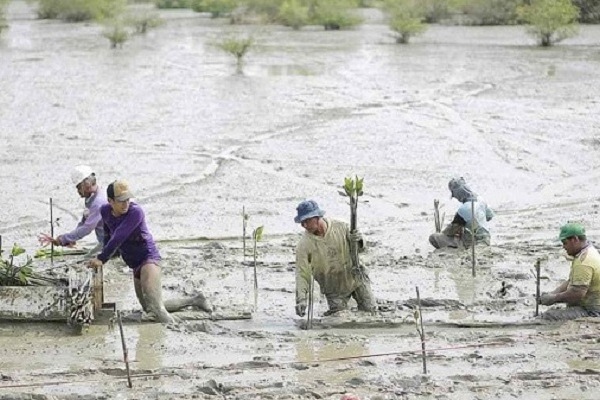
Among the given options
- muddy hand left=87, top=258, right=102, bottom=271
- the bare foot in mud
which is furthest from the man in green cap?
muddy hand left=87, top=258, right=102, bottom=271

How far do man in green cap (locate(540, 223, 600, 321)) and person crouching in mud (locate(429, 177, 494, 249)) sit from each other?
266 cm

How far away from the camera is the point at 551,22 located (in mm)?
33250

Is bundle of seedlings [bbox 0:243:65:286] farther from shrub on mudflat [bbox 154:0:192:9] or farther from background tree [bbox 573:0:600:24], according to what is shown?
shrub on mudflat [bbox 154:0:192:9]

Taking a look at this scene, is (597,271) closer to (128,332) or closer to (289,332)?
(289,332)

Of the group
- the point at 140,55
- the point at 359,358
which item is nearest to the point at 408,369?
the point at 359,358

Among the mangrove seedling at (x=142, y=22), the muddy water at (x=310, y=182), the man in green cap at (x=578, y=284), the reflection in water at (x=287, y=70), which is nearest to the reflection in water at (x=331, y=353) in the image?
the muddy water at (x=310, y=182)

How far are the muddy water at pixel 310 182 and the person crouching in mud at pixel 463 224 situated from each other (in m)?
0.19

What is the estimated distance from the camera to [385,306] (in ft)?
32.5

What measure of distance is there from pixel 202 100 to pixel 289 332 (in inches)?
588

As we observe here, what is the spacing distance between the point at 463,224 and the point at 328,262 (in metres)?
2.89

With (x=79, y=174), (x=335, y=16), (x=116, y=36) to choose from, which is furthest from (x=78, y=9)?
(x=79, y=174)

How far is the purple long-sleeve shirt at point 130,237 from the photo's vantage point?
365 inches

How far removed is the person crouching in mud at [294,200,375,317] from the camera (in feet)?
30.9

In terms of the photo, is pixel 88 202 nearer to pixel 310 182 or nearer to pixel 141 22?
pixel 310 182
